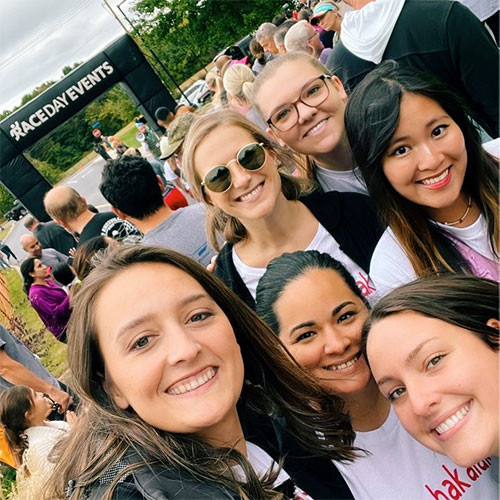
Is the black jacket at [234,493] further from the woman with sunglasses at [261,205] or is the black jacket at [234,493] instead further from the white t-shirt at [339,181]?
the white t-shirt at [339,181]

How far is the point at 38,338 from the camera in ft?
28.6

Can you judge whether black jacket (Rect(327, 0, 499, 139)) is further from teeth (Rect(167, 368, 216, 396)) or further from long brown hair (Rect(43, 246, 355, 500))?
teeth (Rect(167, 368, 216, 396))

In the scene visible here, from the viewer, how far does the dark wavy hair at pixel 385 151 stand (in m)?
1.69

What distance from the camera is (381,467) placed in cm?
138

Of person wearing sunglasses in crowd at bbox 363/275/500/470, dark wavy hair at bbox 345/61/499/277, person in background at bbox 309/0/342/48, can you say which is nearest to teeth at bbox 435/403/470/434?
person wearing sunglasses in crowd at bbox 363/275/500/470

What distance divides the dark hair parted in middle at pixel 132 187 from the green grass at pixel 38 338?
14.4 ft

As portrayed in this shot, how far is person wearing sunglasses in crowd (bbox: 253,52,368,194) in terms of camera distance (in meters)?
2.19

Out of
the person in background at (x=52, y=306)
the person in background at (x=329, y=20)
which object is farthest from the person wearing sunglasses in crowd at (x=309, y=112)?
the person in background at (x=52, y=306)

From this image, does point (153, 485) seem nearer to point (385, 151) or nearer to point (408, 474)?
point (408, 474)

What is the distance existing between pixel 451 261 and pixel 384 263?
269mm

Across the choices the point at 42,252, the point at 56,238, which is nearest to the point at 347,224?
the point at 42,252

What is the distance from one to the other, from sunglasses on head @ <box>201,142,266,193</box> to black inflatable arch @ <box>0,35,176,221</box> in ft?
27.9

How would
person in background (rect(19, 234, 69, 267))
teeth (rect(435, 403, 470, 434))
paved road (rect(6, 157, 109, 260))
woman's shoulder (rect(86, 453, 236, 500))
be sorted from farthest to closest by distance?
paved road (rect(6, 157, 109, 260)) → person in background (rect(19, 234, 69, 267)) → teeth (rect(435, 403, 470, 434)) → woman's shoulder (rect(86, 453, 236, 500))

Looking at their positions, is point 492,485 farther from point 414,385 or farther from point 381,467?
point 414,385
